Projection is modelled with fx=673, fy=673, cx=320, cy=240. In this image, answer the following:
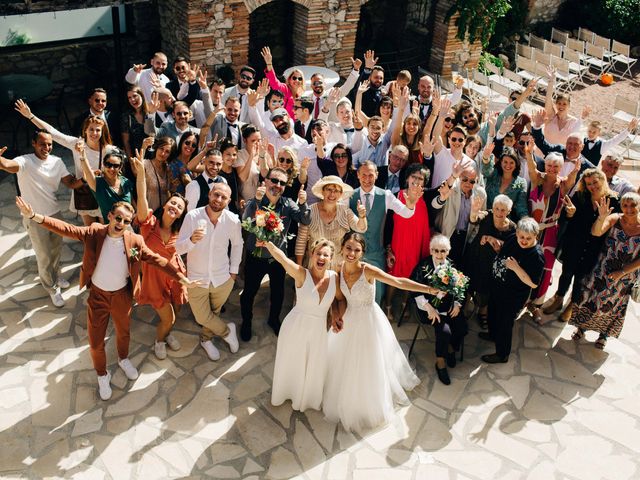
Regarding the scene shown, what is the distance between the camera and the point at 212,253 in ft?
20.0

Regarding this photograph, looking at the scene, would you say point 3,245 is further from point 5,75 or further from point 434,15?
point 434,15

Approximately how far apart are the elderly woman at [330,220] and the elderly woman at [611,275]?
8.05 feet

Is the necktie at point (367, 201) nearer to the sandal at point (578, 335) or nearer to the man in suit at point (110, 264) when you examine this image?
the man in suit at point (110, 264)

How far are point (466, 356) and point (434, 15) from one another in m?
8.52

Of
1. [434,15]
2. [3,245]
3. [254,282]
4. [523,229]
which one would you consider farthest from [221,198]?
[434,15]

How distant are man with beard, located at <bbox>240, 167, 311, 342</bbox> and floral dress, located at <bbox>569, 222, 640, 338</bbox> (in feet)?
9.88

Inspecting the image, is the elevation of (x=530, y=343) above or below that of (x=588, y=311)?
below

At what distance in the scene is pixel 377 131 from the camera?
24.3 feet

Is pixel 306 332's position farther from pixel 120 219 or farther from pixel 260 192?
pixel 120 219

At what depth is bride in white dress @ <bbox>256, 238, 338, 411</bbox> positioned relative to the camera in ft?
18.2

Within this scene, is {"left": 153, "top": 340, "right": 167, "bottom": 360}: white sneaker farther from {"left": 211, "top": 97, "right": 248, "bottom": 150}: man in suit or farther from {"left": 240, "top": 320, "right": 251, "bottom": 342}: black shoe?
{"left": 211, "top": 97, "right": 248, "bottom": 150}: man in suit

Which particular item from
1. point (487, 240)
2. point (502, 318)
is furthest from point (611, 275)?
point (487, 240)

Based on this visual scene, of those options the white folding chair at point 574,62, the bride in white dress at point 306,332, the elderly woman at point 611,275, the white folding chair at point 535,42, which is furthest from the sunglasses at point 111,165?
the white folding chair at point 535,42

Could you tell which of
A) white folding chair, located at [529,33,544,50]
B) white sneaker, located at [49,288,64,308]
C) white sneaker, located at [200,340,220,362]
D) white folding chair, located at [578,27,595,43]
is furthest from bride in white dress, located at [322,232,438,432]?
white folding chair, located at [578,27,595,43]
